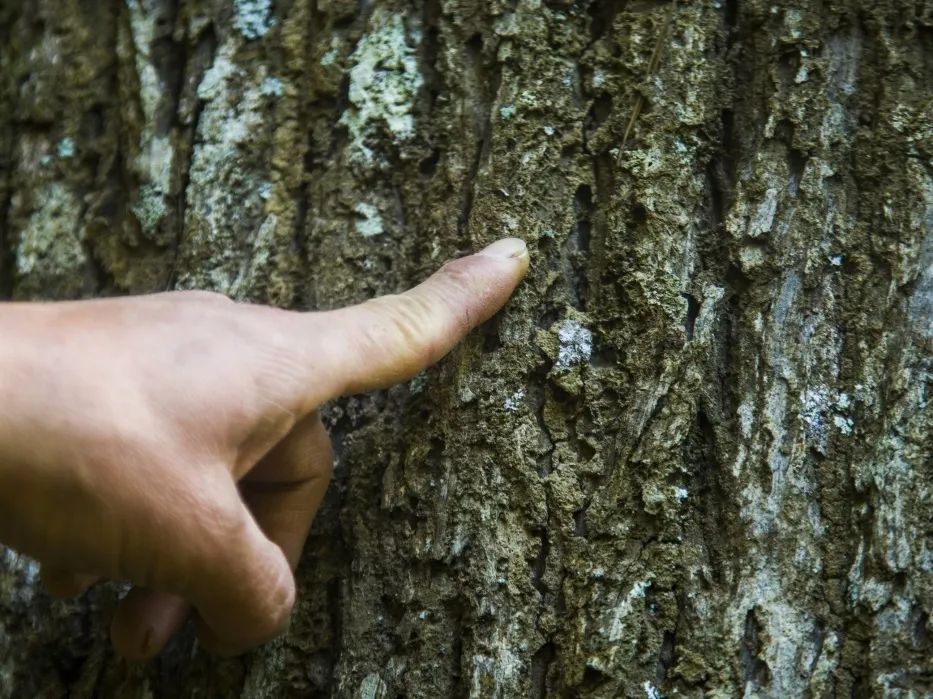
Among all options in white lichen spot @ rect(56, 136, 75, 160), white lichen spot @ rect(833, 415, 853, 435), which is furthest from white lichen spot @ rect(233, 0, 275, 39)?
white lichen spot @ rect(833, 415, 853, 435)

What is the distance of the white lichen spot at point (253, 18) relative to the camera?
5.08ft

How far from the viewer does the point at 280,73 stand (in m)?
1.52

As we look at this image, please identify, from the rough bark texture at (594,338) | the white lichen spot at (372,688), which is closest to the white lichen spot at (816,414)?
the rough bark texture at (594,338)

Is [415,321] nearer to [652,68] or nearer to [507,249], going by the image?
[507,249]

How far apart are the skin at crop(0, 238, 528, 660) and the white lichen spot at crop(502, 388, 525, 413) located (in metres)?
0.18

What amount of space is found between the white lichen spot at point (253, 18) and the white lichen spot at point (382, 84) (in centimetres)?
19

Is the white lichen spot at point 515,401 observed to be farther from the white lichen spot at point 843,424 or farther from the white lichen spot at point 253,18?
the white lichen spot at point 253,18

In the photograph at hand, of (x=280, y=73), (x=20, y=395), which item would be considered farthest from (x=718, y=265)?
(x=20, y=395)

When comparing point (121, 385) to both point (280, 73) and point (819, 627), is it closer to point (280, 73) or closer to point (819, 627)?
point (280, 73)

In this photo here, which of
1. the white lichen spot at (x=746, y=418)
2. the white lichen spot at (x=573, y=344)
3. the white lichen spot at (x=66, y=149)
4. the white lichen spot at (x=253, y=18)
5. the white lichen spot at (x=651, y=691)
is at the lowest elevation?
the white lichen spot at (x=651, y=691)

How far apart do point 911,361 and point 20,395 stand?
1.07 meters

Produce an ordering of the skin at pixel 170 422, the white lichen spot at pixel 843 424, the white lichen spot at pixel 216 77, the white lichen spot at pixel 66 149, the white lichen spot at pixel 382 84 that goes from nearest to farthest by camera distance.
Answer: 1. the skin at pixel 170 422
2. the white lichen spot at pixel 843 424
3. the white lichen spot at pixel 382 84
4. the white lichen spot at pixel 216 77
5. the white lichen spot at pixel 66 149

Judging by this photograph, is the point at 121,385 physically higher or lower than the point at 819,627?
higher

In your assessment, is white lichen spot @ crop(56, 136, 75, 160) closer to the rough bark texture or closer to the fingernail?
the rough bark texture
